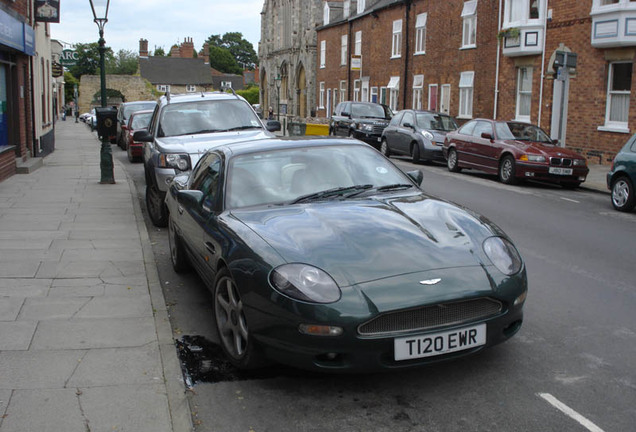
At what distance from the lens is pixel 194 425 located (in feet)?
12.5

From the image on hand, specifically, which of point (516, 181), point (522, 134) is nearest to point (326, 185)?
point (516, 181)

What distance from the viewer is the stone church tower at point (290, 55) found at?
5556 cm

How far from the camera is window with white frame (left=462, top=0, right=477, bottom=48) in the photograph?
Result: 28.1m

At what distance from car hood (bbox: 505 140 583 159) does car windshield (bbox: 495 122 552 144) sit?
1.30 ft

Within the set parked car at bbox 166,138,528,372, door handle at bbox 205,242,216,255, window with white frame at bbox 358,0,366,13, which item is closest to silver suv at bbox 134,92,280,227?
parked car at bbox 166,138,528,372

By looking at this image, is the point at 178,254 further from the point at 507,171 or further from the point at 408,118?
the point at 408,118

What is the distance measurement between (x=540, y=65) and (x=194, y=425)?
22.0 m

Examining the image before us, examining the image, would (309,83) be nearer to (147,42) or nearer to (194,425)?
(194,425)

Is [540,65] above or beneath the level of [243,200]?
above

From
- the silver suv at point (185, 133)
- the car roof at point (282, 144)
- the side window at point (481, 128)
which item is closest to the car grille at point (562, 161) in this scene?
the side window at point (481, 128)

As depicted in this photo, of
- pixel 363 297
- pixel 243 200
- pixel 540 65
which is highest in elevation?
pixel 540 65

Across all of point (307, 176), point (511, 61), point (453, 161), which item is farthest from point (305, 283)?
point (511, 61)

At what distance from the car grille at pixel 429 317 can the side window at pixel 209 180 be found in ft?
6.85

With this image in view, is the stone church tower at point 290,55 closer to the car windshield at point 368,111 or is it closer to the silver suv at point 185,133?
the car windshield at point 368,111
